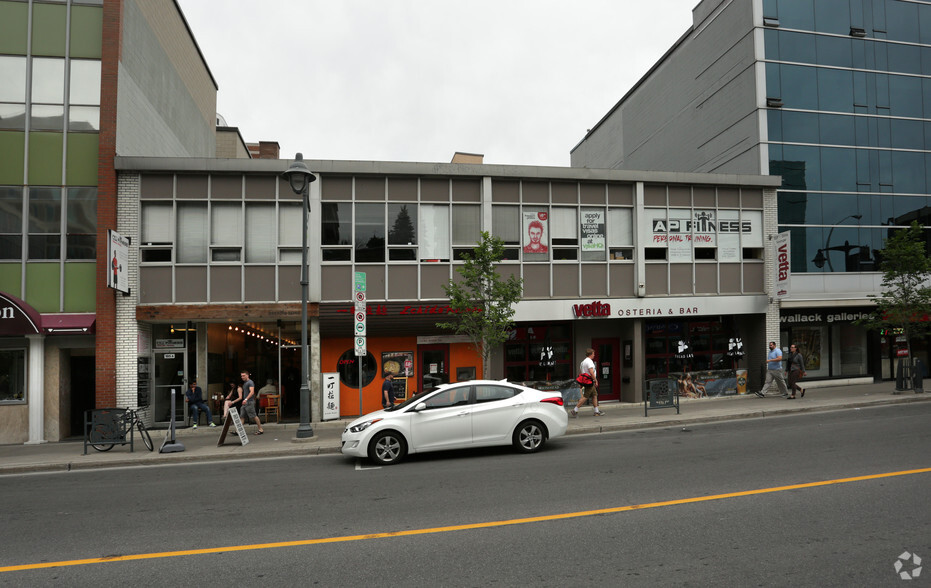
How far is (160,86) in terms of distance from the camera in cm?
1923

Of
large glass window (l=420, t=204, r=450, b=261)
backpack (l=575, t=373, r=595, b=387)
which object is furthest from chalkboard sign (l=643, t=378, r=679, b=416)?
large glass window (l=420, t=204, r=450, b=261)

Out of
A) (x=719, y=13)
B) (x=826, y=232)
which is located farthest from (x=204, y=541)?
(x=719, y=13)

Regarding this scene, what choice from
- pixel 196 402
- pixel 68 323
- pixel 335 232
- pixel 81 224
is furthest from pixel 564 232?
pixel 68 323

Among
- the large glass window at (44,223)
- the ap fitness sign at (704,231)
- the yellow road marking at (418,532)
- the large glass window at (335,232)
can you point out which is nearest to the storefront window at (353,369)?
the large glass window at (335,232)

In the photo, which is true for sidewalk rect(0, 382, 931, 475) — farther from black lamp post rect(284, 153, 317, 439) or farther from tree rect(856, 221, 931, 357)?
tree rect(856, 221, 931, 357)

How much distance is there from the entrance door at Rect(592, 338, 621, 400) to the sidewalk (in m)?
0.72

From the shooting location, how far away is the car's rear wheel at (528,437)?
1099cm

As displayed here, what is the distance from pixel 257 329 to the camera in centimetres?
1814

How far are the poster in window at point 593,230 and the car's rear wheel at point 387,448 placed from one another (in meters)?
10.1

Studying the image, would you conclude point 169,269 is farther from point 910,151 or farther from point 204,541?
point 910,151

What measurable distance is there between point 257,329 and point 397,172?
22.0 ft

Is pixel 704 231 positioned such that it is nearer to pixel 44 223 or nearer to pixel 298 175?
pixel 298 175

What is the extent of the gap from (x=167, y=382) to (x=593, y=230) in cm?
1374

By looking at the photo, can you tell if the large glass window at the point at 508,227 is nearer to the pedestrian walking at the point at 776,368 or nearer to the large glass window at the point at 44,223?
the pedestrian walking at the point at 776,368
